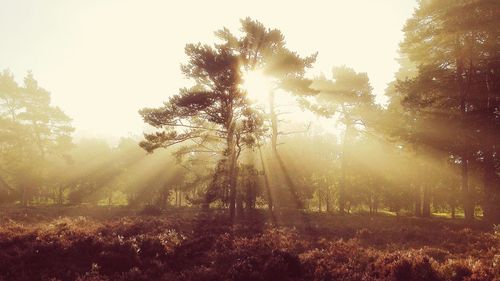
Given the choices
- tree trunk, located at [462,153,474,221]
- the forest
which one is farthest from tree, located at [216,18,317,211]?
tree trunk, located at [462,153,474,221]

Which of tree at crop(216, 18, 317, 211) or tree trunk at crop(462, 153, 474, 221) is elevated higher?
tree at crop(216, 18, 317, 211)

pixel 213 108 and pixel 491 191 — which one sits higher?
pixel 213 108

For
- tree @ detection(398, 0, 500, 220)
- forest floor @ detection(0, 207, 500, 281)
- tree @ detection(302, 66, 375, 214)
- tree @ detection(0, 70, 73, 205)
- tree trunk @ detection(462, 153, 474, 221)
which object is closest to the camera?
forest floor @ detection(0, 207, 500, 281)

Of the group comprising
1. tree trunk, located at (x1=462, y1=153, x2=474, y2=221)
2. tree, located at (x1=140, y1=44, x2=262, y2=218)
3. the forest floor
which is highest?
tree, located at (x1=140, y1=44, x2=262, y2=218)

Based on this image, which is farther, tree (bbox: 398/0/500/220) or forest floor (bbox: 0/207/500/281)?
tree (bbox: 398/0/500/220)

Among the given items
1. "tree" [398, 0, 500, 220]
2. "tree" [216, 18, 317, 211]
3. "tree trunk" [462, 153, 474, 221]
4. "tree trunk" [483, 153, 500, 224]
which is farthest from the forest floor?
"tree" [216, 18, 317, 211]

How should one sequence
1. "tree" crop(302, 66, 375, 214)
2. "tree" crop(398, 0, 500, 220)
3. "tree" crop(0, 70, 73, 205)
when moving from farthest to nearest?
"tree" crop(0, 70, 73, 205), "tree" crop(302, 66, 375, 214), "tree" crop(398, 0, 500, 220)

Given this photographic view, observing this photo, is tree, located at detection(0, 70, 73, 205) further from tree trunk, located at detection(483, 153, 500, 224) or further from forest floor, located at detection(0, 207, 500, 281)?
tree trunk, located at detection(483, 153, 500, 224)

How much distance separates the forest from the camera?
11758 millimetres

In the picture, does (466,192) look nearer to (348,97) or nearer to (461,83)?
(461,83)

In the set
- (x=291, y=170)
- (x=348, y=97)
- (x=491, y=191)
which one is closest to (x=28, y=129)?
(x=291, y=170)

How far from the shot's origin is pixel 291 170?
3838 centimetres

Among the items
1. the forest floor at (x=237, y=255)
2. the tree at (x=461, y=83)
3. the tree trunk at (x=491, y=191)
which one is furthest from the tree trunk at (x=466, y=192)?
the forest floor at (x=237, y=255)

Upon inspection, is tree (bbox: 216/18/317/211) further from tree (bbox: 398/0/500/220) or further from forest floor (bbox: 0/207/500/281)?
Answer: forest floor (bbox: 0/207/500/281)
